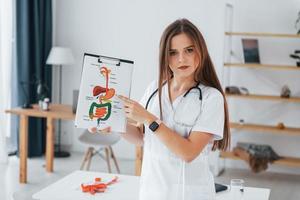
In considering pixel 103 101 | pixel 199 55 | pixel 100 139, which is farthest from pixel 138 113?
pixel 100 139

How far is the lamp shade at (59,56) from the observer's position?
18.8ft

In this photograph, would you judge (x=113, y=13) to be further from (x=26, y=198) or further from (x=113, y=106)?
(x=113, y=106)

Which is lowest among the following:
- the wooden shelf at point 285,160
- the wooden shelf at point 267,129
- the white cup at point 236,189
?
the wooden shelf at point 285,160

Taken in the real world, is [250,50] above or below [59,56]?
above

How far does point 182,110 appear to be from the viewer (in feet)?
6.28

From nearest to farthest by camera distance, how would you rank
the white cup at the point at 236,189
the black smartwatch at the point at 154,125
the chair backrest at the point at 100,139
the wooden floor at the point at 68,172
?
the black smartwatch at the point at 154,125 → the white cup at the point at 236,189 → the wooden floor at the point at 68,172 → the chair backrest at the point at 100,139

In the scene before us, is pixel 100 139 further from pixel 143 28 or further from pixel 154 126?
pixel 154 126

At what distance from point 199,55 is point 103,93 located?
15.7 inches

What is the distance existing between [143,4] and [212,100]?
4188 mm

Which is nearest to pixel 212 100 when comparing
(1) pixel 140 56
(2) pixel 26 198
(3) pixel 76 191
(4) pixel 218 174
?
(3) pixel 76 191

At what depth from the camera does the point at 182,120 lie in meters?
1.90

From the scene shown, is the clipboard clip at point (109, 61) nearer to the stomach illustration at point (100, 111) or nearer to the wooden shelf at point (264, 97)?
the stomach illustration at point (100, 111)

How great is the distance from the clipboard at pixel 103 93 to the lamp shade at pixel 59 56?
3.79m

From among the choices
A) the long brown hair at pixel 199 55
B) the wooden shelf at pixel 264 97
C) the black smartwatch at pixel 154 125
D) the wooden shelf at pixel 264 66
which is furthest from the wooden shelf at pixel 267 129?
the black smartwatch at pixel 154 125
